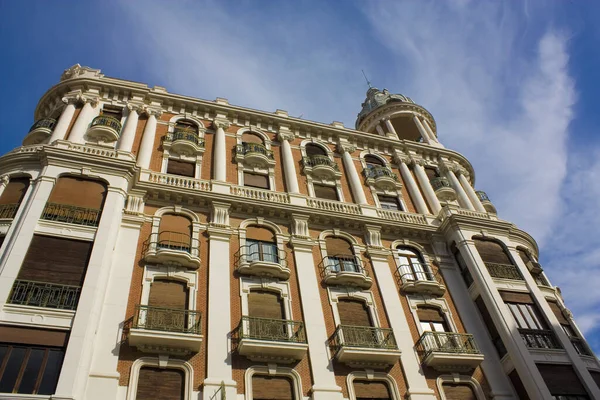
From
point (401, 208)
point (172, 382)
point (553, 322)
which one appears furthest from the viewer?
point (401, 208)

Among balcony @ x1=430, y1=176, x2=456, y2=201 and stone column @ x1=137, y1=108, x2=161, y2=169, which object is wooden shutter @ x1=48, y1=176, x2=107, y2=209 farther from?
balcony @ x1=430, y1=176, x2=456, y2=201

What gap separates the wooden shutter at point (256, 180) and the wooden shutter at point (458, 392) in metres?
14.0

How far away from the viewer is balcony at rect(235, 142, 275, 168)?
2953 cm

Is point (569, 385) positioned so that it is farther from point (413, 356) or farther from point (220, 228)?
point (220, 228)

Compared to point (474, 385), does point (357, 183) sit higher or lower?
higher

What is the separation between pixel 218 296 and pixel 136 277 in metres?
3.44

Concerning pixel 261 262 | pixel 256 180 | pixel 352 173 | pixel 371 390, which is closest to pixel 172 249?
pixel 261 262

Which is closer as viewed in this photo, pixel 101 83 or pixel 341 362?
pixel 341 362

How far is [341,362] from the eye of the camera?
2031cm

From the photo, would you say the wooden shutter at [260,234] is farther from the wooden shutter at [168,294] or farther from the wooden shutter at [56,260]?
the wooden shutter at [56,260]

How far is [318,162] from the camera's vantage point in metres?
31.2

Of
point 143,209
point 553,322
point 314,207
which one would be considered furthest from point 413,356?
point 143,209

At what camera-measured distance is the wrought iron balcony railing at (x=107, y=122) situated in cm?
2772

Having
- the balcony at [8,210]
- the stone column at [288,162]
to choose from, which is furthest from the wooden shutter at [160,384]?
the stone column at [288,162]
